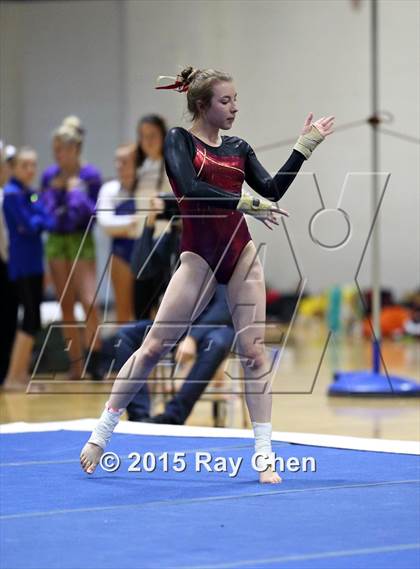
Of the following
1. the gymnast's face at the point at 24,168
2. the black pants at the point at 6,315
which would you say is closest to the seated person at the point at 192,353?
the black pants at the point at 6,315

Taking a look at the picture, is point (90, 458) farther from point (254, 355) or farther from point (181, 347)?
point (181, 347)

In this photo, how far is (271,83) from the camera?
40.9 ft

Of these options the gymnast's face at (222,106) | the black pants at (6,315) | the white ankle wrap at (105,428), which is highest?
the gymnast's face at (222,106)

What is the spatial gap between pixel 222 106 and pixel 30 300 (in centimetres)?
355

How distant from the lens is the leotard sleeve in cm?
341

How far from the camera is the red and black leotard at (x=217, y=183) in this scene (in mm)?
3475

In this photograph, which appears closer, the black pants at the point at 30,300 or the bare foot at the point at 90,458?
the bare foot at the point at 90,458

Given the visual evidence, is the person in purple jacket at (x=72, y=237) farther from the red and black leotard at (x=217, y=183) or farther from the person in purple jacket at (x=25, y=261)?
the red and black leotard at (x=217, y=183)

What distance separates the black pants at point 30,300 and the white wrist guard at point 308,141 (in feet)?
11.6

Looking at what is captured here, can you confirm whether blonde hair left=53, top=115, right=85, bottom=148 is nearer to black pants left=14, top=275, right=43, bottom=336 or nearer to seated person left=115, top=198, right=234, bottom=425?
black pants left=14, top=275, right=43, bottom=336

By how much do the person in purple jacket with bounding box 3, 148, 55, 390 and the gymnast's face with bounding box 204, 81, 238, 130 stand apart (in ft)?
11.3

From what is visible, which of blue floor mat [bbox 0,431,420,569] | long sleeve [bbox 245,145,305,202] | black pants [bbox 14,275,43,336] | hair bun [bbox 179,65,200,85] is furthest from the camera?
black pants [bbox 14,275,43,336]

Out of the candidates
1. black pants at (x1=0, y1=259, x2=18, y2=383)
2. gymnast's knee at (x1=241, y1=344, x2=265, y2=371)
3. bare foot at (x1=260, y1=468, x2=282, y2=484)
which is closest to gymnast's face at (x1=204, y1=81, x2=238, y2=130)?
gymnast's knee at (x1=241, y1=344, x2=265, y2=371)

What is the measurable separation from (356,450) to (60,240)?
3360 millimetres
